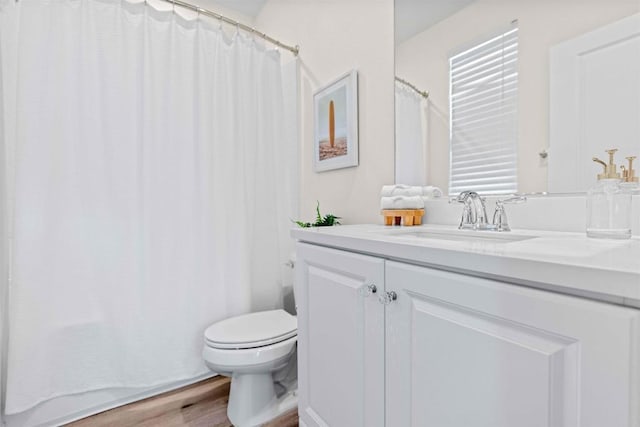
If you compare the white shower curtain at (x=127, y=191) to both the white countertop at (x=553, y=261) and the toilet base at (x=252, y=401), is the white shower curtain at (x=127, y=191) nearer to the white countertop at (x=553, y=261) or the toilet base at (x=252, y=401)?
the toilet base at (x=252, y=401)

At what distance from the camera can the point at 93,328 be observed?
1451 mm

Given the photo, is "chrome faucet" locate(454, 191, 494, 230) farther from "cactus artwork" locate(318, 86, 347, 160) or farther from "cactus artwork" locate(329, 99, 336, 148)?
"cactus artwork" locate(329, 99, 336, 148)

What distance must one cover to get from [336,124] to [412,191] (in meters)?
0.70

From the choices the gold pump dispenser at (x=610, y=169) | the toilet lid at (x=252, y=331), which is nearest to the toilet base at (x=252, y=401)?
the toilet lid at (x=252, y=331)

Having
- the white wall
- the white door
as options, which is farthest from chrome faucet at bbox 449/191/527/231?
the white wall

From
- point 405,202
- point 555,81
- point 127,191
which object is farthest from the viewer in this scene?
point 127,191

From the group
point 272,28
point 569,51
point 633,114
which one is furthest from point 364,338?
point 272,28

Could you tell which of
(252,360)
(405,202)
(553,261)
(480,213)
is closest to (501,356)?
(553,261)

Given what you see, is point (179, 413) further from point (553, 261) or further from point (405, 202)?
point (553, 261)

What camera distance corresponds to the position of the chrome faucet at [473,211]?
3.53 feet

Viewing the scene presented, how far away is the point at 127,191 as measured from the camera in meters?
1.52

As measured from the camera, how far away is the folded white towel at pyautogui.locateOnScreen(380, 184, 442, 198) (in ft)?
4.27

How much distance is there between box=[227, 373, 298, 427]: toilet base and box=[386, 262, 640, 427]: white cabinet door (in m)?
0.83

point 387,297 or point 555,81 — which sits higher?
point 555,81
